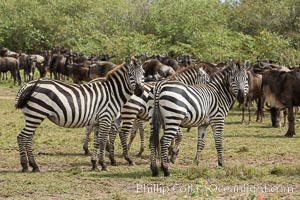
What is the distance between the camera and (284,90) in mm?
17953

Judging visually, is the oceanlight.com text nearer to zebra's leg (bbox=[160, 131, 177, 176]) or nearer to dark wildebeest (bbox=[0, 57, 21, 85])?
zebra's leg (bbox=[160, 131, 177, 176])

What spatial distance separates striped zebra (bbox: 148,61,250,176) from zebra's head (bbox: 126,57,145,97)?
23.4 inches

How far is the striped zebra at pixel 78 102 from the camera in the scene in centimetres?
1089

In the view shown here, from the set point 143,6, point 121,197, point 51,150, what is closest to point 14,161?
point 51,150

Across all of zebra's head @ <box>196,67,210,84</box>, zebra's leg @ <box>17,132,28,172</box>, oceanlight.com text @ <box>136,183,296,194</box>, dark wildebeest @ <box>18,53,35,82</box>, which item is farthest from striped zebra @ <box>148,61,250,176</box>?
dark wildebeest @ <box>18,53,35,82</box>

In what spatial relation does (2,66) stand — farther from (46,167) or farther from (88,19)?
(46,167)

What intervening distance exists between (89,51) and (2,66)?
10.6 metres

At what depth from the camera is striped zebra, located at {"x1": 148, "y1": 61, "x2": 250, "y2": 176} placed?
10.7 meters

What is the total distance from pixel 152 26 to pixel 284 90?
129ft

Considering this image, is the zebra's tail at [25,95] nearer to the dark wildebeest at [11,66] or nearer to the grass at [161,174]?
the grass at [161,174]

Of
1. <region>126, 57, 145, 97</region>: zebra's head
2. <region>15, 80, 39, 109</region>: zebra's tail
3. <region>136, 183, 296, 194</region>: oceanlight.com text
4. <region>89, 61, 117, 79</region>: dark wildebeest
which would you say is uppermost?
<region>89, 61, 117, 79</region>: dark wildebeest

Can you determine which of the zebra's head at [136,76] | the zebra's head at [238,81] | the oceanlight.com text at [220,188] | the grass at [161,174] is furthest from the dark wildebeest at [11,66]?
the oceanlight.com text at [220,188]

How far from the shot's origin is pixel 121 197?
869 centimetres

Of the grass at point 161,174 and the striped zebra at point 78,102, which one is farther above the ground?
the striped zebra at point 78,102
